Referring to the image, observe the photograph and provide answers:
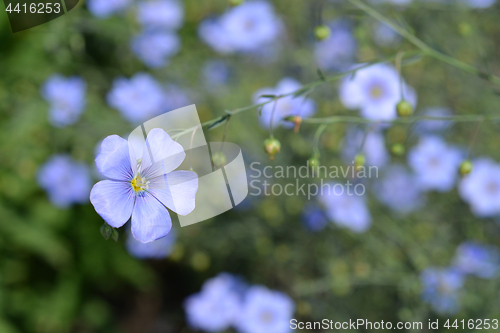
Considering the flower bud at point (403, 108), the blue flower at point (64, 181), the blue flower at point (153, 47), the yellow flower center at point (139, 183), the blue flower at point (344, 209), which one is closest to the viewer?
the yellow flower center at point (139, 183)

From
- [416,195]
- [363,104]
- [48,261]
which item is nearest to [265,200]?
[363,104]

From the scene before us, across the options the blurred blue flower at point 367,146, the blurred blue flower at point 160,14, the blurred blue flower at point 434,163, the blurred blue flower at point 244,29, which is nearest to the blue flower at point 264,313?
the blurred blue flower at point 367,146

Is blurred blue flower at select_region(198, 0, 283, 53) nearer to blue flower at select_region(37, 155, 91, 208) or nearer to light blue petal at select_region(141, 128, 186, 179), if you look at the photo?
blue flower at select_region(37, 155, 91, 208)

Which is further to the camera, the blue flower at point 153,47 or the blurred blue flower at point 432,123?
the blue flower at point 153,47

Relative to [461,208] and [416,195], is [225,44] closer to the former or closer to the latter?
[416,195]

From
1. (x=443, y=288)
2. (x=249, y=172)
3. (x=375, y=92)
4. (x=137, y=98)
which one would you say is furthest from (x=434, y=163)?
(x=137, y=98)

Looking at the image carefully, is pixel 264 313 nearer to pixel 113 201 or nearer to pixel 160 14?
pixel 113 201

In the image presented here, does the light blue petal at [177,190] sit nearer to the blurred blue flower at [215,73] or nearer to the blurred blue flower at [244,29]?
the blurred blue flower at [215,73]
